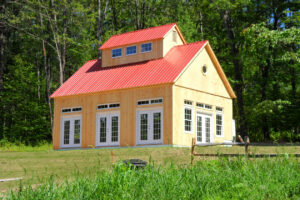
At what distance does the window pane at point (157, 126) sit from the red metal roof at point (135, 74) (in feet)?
6.12

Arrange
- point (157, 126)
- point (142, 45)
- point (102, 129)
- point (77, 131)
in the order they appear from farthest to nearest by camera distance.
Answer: point (142, 45), point (77, 131), point (102, 129), point (157, 126)

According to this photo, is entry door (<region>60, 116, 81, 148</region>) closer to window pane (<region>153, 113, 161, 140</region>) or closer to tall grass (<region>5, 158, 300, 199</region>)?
window pane (<region>153, 113, 161, 140</region>)

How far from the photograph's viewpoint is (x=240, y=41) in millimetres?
35219

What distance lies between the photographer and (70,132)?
2809cm

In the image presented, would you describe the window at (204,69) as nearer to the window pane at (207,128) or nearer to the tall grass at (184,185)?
the window pane at (207,128)

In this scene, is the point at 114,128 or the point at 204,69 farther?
the point at 204,69

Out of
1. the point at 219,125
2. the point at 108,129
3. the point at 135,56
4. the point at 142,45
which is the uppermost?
the point at 142,45

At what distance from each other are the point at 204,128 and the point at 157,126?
133 inches

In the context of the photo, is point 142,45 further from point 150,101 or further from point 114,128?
point 114,128

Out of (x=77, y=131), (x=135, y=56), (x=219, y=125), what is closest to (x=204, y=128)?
(x=219, y=125)

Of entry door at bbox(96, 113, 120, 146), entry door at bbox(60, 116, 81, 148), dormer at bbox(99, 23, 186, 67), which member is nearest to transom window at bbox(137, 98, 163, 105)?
entry door at bbox(96, 113, 120, 146)

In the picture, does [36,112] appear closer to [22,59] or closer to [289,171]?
[22,59]

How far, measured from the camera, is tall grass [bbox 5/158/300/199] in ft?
26.7

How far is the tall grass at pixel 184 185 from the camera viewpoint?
8.13 metres
